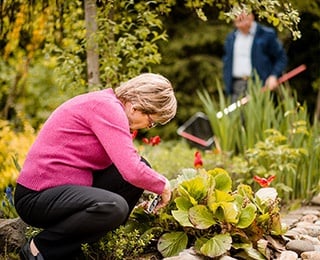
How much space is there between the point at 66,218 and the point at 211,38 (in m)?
5.82

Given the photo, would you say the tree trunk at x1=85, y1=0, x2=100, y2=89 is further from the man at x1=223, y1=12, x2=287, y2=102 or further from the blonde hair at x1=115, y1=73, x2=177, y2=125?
the man at x1=223, y1=12, x2=287, y2=102

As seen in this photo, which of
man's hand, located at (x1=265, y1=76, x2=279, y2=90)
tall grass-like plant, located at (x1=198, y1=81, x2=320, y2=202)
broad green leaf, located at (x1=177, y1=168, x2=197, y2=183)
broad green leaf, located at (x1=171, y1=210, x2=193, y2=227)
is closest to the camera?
broad green leaf, located at (x1=171, y1=210, x2=193, y2=227)

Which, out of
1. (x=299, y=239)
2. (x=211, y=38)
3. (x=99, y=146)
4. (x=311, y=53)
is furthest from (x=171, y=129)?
(x=99, y=146)

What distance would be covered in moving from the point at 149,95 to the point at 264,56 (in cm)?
351

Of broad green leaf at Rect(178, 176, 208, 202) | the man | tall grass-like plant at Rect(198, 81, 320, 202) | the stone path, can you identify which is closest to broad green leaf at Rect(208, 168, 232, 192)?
broad green leaf at Rect(178, 176, 208, 202)

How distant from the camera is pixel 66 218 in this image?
2.93 meters

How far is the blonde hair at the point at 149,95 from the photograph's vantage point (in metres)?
2.95

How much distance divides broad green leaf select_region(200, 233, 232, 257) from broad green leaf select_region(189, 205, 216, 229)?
0.06 metres

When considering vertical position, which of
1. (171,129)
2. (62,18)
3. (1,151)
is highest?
(62,18)

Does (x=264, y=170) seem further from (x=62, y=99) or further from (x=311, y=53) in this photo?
(x=311, y=53)

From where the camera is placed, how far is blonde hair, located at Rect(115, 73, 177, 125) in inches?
116

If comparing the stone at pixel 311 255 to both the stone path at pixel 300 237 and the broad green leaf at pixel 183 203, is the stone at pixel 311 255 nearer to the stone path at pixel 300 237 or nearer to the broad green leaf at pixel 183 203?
the stone path at pixel 300 237

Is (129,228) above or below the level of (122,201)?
below

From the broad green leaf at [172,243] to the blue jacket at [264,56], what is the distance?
3.24 m
